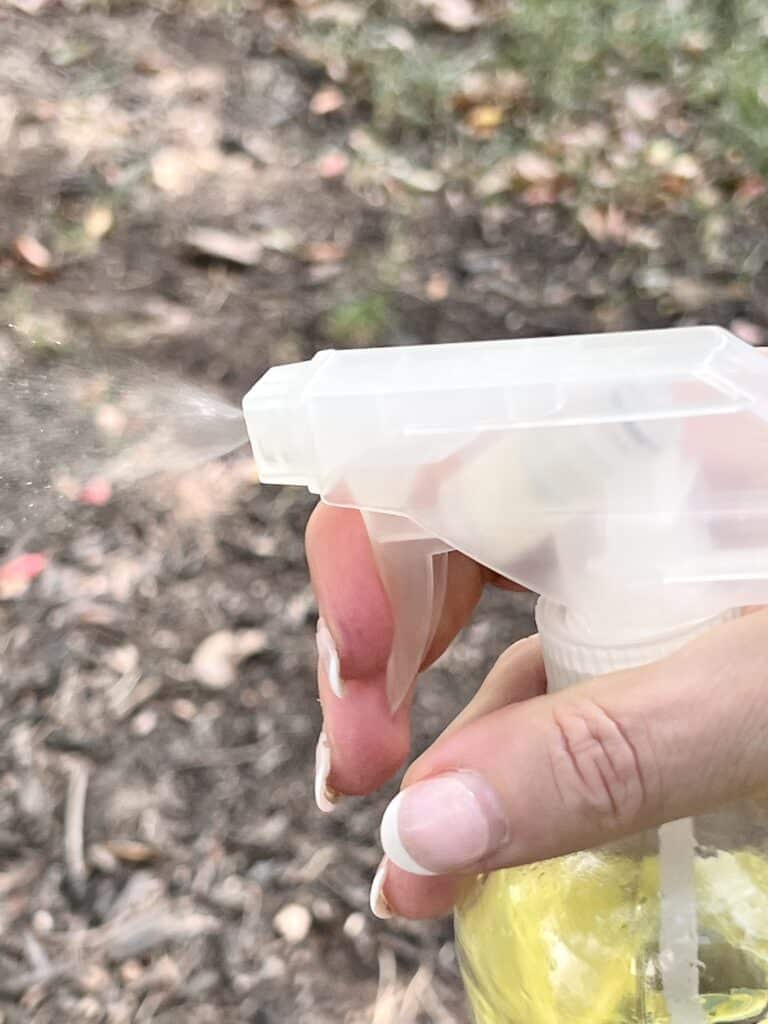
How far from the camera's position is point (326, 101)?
2.04 metres

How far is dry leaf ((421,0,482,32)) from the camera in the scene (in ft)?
7.00

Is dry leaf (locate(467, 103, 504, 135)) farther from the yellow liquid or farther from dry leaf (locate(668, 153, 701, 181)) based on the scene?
the yellow liquid

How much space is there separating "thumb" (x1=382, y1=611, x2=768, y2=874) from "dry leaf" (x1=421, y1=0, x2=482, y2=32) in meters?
1.81

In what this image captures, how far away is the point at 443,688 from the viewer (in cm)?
141

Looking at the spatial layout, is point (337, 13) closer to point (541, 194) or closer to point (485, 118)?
point (485, 118)

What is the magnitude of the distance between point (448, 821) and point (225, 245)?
55.1 inches

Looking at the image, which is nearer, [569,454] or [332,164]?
[569,454]

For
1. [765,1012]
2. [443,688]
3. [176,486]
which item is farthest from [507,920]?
[176,486]

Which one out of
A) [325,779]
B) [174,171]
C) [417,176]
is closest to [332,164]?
[417,176]

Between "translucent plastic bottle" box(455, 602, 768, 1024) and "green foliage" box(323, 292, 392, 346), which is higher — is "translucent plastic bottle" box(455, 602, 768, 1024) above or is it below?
above

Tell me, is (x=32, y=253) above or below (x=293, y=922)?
above

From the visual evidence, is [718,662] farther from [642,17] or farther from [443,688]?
[642,17]

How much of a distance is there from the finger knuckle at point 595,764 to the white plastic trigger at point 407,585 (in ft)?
0.39

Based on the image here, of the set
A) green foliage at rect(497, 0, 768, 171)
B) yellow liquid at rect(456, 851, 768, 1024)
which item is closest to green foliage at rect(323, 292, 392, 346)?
green foliage at rect(497, 0, 768, 171)
